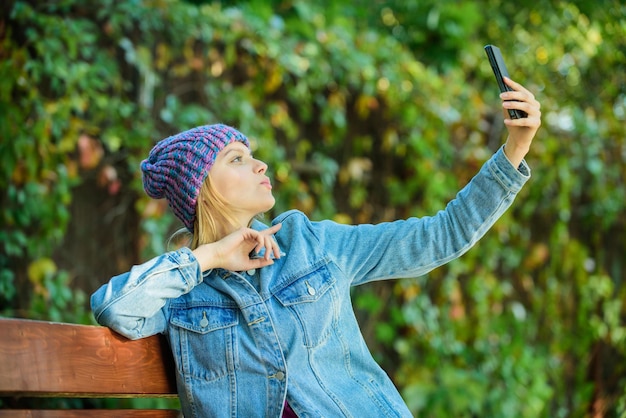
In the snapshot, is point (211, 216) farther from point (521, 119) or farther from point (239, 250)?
point (521, 119)

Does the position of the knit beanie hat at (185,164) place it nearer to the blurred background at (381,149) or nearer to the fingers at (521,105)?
the fingers at (521,105)

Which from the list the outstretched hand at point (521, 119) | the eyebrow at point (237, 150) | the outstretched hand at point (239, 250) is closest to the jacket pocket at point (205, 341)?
the outstretched hand at point (239, 250)

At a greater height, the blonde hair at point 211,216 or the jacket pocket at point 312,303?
the blonde hair at point 211,216

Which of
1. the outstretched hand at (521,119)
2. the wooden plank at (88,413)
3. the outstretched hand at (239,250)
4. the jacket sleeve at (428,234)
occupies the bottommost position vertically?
the wooden plank at (88,413)

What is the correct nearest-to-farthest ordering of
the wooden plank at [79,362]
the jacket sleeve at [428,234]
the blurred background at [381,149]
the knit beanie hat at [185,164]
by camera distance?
the wooden plank at [79,362] < the jacket sleeve at [428,234] < the knit beanie hat at [185,164] < the blurred background at [381,149]

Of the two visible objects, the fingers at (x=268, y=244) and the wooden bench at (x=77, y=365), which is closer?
the wooden bench at (x=77, y=365)

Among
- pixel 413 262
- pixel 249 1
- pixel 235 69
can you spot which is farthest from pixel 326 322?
pixel 249 1

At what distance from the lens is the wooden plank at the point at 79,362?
149 cm

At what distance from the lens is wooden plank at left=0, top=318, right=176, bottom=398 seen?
1494 mm

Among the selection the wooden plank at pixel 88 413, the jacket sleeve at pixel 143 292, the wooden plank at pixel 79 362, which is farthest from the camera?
the jacket sleeve at pixel 143 292

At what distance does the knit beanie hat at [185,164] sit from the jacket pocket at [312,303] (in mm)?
313

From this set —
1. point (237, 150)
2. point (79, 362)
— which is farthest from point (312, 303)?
point (79, 362)

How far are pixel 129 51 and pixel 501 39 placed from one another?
2.93 meters

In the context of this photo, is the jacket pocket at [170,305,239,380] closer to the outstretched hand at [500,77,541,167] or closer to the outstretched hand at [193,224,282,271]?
the outstretched hand at [193,224,282,271]
